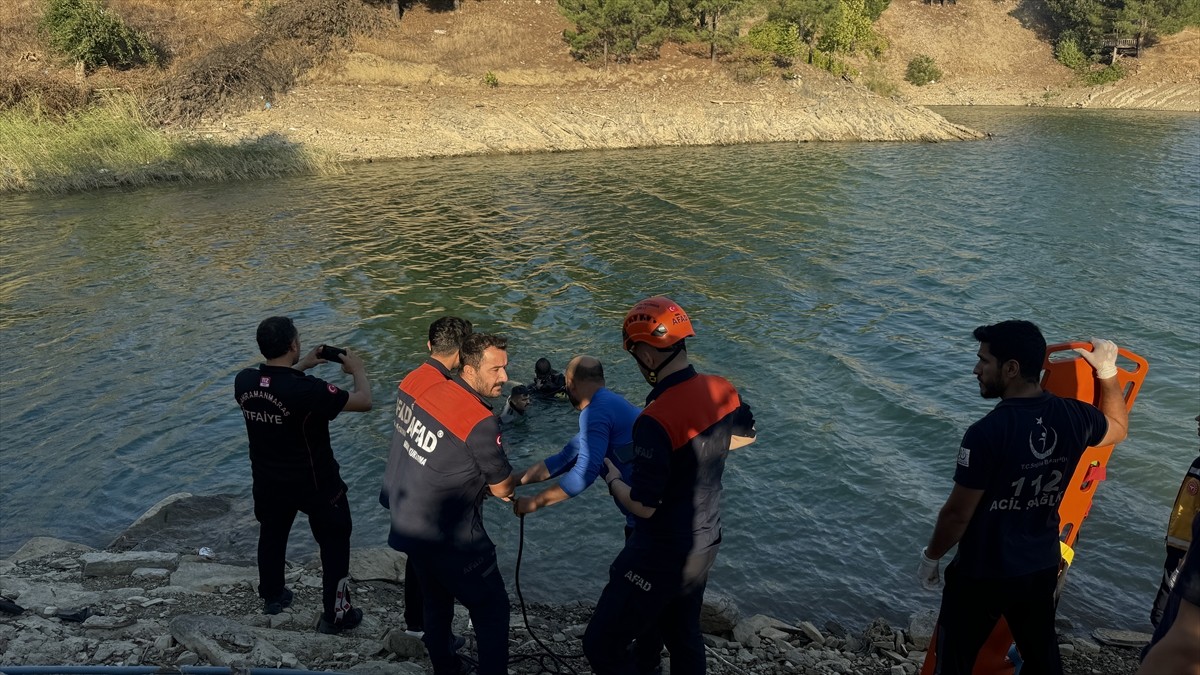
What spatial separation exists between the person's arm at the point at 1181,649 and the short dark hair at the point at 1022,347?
213 centimetres

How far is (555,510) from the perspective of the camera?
933 centimetres

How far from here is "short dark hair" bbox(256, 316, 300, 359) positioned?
5.62 m

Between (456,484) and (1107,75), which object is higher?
(1107,75)

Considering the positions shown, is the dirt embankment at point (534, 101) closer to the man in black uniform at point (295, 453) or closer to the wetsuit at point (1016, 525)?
the man in black uniform at point (295, 453)

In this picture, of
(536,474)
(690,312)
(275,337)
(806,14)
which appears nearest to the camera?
(536,474)

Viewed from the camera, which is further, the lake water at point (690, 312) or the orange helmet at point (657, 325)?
the lake water at point (690, 312)

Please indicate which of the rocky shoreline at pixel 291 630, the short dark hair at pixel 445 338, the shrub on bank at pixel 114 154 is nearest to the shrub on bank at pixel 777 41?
the shrub on bank at pixel 114 154

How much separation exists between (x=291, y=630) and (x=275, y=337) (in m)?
2.28

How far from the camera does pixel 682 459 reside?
14.1 feet

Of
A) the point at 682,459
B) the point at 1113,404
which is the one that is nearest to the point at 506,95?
the point at 1113,404

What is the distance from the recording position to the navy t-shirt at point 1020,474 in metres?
4.21

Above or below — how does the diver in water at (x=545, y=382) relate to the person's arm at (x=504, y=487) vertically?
below

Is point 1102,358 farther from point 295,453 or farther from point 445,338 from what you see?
point 295,453

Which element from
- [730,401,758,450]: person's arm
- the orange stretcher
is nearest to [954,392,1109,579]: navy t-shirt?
the orange stretcher
